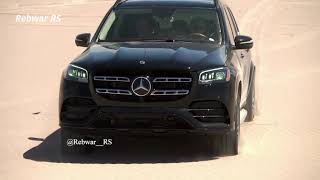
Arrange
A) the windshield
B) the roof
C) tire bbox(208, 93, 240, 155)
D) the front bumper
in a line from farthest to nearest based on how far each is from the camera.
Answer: the roof → the windshield → tire bbox(208, 93, 240, 155) → the front bumper

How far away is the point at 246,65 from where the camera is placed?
12031 mm

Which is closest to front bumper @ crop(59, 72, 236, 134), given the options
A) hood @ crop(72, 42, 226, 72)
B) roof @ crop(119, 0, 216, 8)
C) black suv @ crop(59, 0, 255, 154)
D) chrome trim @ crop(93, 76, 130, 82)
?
black suv @ crop(59, 0, 255, 154)

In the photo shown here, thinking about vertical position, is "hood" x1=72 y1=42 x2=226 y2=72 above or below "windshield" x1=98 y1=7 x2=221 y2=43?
below

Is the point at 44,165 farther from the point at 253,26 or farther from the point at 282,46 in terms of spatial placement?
the point at 253,26

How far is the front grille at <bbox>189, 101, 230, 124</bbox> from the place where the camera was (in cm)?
944

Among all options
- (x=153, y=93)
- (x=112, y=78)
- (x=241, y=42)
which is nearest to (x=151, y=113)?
(x=153, y=93)

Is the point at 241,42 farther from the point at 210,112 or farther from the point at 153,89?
the point at 153,89

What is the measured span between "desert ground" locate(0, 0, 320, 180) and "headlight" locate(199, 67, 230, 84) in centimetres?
83

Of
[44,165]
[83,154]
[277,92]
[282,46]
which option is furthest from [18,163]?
[282,46]

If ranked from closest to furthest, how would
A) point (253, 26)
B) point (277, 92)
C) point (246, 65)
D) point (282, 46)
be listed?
point (246, 65) → point (277, 92) → point (282, 46) → point (253, 26)

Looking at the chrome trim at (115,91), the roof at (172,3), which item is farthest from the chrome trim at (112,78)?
the roof at (172,3)

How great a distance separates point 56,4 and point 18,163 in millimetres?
32348

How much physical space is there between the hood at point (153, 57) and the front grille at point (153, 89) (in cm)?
10

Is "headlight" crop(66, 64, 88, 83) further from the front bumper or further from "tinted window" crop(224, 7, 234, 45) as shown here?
"tinted window" crop(224, 7, 234, 45)
